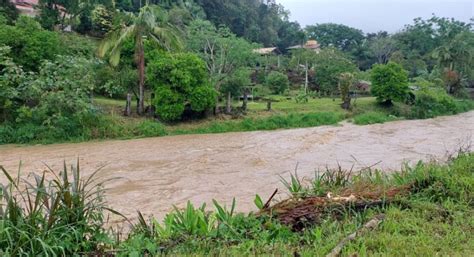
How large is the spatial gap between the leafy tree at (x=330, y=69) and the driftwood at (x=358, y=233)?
2251cm

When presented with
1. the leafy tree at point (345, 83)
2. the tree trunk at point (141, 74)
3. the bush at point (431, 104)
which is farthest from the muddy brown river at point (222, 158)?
the leafy tree at point (345, 83)

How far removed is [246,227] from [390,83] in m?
20.5

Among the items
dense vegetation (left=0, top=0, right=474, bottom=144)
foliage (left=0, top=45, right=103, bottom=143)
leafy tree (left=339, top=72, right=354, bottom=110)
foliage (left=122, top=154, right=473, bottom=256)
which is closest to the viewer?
foliage (left=122, top=154, right=473, bottom=256)

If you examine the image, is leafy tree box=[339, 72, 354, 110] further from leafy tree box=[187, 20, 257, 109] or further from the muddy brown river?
the muddy brown river

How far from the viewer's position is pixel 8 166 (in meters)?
10.1

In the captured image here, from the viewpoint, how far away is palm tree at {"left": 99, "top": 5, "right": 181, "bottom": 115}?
15.2 metres

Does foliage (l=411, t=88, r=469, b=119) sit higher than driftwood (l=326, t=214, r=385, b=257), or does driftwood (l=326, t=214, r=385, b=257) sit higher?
foliage (l=411, t=88, r=469, b=119)

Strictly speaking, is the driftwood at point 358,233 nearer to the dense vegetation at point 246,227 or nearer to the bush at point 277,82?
the dense vegetation at point 246,227

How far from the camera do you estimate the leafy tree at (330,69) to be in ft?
85.4

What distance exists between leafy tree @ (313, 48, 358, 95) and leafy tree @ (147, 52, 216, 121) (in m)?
12.3

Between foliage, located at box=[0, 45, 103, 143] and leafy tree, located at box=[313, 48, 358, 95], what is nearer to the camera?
foliage, located at box=[0, 45, 103, 143]

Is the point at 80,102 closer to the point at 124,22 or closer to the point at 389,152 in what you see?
the point at 124,22

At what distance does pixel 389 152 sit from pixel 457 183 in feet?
23.7

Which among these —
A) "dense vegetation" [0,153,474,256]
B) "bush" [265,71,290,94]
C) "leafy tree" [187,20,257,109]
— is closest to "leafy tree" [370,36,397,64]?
"bush" [265,71,290,94]
